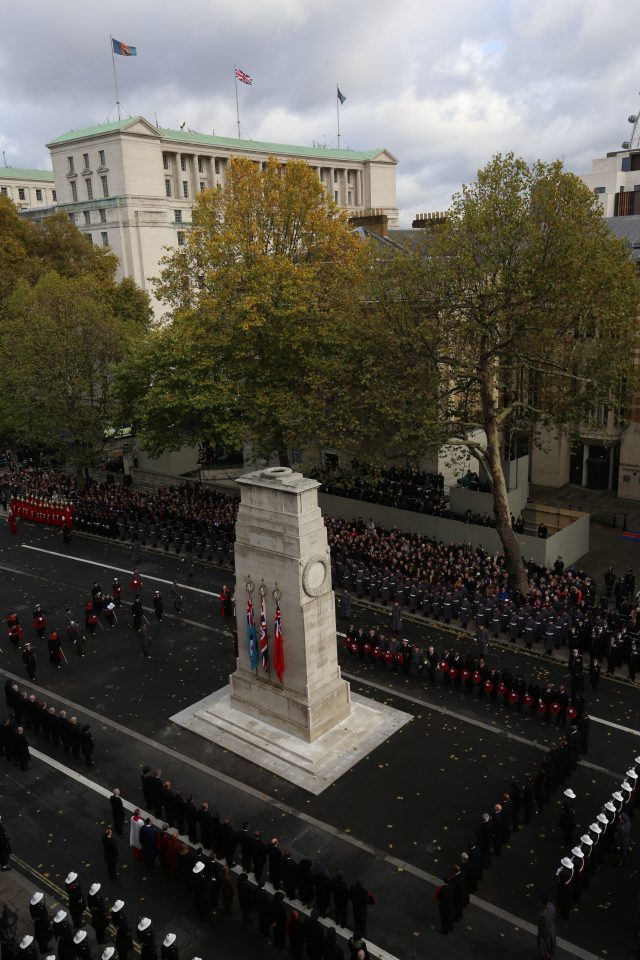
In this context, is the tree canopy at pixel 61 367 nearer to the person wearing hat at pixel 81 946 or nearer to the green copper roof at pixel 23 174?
the person wearing hat at pixel 81 946

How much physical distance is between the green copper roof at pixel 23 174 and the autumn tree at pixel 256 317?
3155 inches

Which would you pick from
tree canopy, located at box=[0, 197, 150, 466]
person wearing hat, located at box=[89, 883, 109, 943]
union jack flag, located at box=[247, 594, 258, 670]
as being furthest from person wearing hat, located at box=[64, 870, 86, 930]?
tree canopy, located at box=[0, 197, 150, 466]

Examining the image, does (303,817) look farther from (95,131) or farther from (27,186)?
(27,186)

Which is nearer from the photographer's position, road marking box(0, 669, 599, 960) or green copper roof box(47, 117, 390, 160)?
road marking box(0, 669, 599, 960)

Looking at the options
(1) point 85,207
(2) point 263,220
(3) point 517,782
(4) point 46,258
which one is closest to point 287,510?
(3) point 517,782

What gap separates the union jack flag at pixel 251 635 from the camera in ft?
58.4

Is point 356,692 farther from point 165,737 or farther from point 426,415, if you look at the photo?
point 426,415

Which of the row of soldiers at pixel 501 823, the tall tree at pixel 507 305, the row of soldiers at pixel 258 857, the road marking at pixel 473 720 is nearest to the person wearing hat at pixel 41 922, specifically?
the row of soldiers at pixel 258 857

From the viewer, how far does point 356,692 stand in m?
19.9

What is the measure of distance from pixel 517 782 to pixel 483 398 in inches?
514

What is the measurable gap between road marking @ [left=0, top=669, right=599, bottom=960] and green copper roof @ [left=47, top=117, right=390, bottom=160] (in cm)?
6603

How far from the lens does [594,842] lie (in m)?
12.8

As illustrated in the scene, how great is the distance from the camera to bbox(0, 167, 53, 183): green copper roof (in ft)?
323

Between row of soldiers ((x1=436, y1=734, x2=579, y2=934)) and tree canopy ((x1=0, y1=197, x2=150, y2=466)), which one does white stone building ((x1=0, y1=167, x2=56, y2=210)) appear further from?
row of soldiers ((x1=436, y1=734, x2=579, y2=934))
